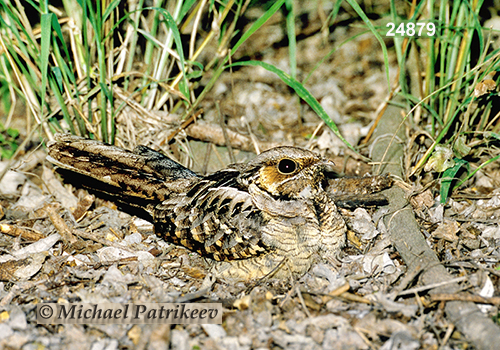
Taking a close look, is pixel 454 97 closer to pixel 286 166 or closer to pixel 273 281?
pixel 286 166

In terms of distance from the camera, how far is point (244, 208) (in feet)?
9.30

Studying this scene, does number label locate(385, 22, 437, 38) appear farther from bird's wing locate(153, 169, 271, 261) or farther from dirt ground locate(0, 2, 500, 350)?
bird's wing locate(153, 169, 271, 261)

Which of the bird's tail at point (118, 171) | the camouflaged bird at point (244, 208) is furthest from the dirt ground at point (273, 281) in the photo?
the bird's tail at point (118, 171)

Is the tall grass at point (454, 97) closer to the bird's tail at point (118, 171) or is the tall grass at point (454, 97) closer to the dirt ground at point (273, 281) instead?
the dirt ground at point (273, 281)

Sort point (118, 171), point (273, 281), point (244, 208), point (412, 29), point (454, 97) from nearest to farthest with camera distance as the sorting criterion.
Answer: point (273, 281) → point (244, 208) → point (118, 171) → point (454, 97) → point (412, 29)

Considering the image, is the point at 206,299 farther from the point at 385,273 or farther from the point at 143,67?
the point at 143,67

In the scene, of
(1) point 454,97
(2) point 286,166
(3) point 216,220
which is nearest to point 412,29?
(1) point 454,97

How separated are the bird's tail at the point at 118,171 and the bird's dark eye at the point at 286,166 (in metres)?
0.76

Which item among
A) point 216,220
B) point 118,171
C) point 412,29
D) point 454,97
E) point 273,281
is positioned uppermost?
point 412,29

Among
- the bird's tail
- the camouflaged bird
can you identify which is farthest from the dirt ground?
the bird's tail

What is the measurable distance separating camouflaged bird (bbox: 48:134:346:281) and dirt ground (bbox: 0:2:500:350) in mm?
160

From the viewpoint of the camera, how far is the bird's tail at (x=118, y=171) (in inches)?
118

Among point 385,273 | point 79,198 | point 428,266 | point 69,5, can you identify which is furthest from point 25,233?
point 428,266

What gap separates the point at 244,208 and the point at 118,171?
3.22 ft
